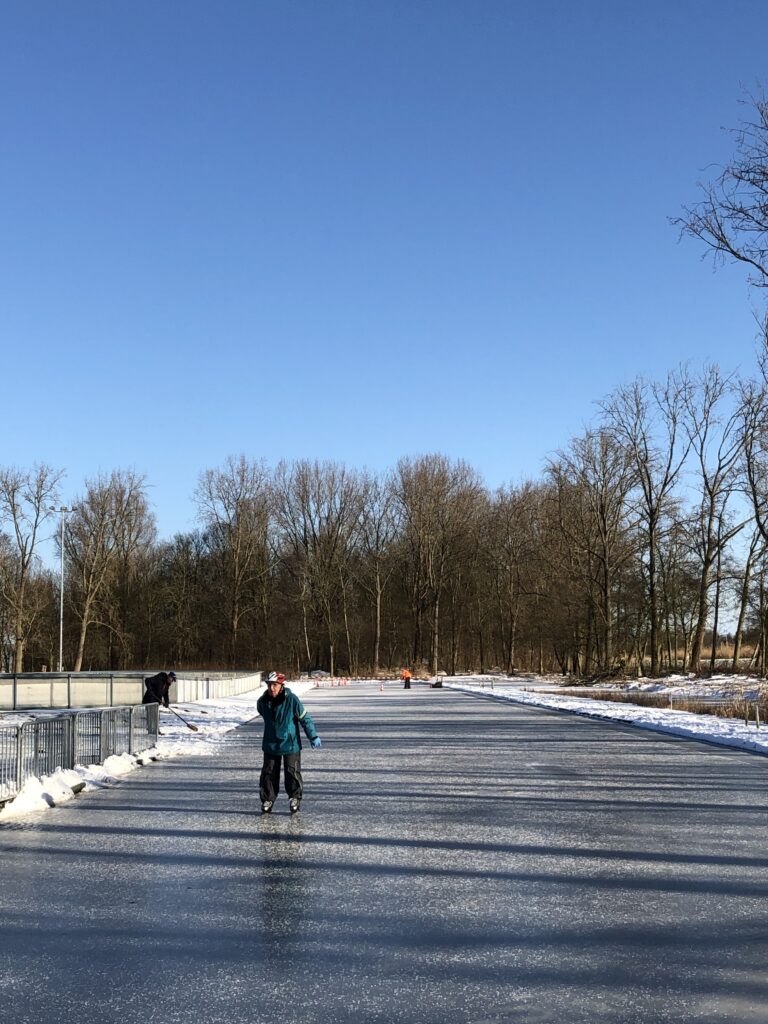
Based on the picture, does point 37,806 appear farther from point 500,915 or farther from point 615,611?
point 615,611

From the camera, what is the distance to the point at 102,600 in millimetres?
85500

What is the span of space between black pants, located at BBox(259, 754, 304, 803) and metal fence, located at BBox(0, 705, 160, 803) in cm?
324

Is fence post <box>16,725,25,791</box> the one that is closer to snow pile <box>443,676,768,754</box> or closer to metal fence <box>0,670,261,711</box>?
snow pile <box>443,676,768,754</box>

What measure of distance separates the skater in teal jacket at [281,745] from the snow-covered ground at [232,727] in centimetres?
299

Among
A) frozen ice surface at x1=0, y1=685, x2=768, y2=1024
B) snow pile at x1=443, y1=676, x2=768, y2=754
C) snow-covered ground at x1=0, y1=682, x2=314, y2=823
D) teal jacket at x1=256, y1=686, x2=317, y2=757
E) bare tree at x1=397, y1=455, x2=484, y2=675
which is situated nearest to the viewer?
frozen ice surface at x1=0, y1=685, x2=768, y2=1024

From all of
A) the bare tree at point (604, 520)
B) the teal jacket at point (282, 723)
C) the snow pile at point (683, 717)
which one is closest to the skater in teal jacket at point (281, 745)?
the teal jacket at point (282, 723)

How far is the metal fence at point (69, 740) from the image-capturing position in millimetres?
14484

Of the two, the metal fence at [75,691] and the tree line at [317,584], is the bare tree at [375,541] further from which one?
the metal fence at [75,691]

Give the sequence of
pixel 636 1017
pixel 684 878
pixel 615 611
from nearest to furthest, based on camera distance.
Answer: pixel 636 1017, pixel 684 878, pixel 615 611

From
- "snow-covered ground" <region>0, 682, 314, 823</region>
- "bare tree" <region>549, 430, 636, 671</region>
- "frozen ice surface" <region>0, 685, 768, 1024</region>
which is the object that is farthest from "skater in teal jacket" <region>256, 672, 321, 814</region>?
"bare tree" <region>549, 430, 636, 671</region>

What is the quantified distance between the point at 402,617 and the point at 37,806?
275 feet

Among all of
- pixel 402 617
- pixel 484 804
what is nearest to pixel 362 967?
pixel 484 804

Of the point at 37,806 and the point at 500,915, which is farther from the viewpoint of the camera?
the point at 37,806

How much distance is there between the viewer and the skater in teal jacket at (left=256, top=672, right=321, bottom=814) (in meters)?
13.6
